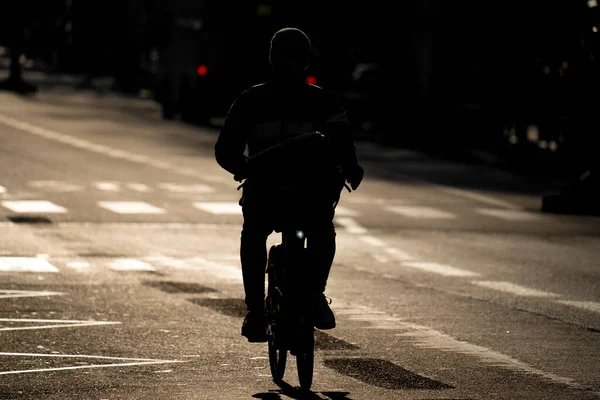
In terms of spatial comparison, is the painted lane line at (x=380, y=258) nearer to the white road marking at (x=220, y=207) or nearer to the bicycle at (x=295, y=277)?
the white road marking at (x=220, y=207)

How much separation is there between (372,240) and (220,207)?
3.68 meters

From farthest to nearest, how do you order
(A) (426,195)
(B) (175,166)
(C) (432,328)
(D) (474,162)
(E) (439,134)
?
(E) (439,134) < (D) (474,162) < (B) (175,166) < (A) (426,195) < (C) (432,328)

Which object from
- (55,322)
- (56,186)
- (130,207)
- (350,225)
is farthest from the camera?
(56,186)

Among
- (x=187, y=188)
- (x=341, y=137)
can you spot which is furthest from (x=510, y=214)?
(x=341, y=137)

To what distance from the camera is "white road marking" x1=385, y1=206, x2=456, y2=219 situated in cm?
2089

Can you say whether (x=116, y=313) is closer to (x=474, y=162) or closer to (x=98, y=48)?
(x=474, y=162)

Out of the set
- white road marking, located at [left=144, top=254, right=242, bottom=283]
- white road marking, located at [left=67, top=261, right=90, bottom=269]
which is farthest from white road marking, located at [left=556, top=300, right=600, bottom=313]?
white road marking, located at [left=67, top=261, right=90, bottom=269]

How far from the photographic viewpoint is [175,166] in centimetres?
2762

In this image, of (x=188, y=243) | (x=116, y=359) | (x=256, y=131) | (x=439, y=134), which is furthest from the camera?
(x=439, y=134)

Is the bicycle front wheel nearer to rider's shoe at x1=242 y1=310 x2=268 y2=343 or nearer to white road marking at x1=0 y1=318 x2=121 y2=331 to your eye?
rider's shoe at x1=242 y1=310 x2=268 y2=343

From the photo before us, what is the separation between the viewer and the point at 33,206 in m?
20.3

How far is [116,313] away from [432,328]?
207 cm

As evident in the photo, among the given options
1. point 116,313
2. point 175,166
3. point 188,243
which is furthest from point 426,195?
point 116,313

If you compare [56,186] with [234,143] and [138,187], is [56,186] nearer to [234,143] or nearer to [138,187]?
[138,187]
